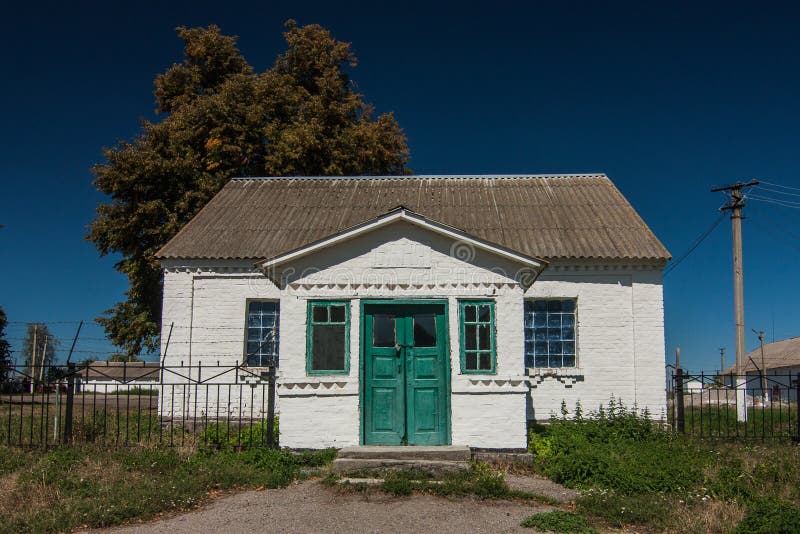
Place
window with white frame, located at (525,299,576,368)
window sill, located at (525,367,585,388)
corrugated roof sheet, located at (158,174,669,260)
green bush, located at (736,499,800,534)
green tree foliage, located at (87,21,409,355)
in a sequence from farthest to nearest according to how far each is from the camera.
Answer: green tree foliage, located at (87,21,409,355), corrugated roof sheet, located at (158,174,669,260), window with white frame, located at (525,299,576,368), window sill, located at (525,367,585,388), green bush, located at (736,499,800,534)

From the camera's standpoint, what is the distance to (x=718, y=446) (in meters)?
11.5

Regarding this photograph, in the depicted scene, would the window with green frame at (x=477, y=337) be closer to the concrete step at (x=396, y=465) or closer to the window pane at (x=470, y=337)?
the window pane at (x=470, y=337)

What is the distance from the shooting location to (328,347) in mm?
10586

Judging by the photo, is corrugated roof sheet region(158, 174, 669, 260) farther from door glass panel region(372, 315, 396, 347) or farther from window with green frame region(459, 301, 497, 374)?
door glass panel region(372, 315, 396, 347)

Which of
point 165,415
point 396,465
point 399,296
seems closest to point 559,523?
point 396,465

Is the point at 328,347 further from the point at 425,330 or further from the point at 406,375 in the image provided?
the point at 425,330

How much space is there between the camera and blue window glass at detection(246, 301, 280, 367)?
47.0 ft

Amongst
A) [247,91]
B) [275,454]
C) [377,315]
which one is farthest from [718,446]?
[247,91]

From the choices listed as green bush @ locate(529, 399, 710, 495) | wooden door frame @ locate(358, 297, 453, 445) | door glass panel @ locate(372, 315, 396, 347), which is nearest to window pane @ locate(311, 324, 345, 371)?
wooden door frame @ locate(358, 297, 453, 445)

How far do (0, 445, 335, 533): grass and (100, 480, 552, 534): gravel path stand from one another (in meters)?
0.37

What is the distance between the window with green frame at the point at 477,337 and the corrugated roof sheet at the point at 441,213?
119 inches

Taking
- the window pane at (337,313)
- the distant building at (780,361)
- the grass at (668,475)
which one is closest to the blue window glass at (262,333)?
the window pane at (337,313)

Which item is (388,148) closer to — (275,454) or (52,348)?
(275,454)

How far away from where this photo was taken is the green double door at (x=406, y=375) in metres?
10.4
